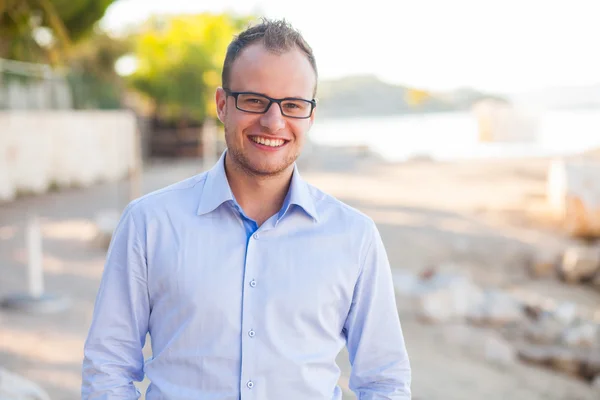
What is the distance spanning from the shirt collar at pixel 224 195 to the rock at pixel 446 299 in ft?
18.6

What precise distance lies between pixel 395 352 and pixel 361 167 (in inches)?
890

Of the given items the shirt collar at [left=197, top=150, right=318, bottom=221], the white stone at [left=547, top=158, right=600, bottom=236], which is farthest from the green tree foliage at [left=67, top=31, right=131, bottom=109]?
the shirt collar at [left=197, top=150, right=318, bottom=221]

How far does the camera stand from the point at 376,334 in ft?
6.98

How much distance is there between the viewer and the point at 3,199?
14.3 m

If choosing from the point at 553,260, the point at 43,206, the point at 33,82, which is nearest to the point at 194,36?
the point at 33,82

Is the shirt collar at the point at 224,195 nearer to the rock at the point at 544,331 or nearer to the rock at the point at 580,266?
the rock at the point at 544,331

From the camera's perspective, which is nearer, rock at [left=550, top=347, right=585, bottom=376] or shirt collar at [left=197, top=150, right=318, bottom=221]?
shirt collar at [left=197, top=150, right=318, bottom=221]

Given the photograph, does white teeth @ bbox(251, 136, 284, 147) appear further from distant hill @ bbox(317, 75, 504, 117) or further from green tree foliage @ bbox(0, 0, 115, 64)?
distant hill @ bbox(317, 75, 504, 117)

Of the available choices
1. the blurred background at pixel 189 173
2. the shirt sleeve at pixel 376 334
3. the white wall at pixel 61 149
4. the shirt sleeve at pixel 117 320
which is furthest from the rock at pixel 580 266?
the white wall at pixel 61 149

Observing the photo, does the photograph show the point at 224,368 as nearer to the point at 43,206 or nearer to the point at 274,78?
the point at 274,78

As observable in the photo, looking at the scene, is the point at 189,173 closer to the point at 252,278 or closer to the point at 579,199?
the point at 579,199

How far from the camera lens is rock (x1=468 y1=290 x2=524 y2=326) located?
26.7 ft

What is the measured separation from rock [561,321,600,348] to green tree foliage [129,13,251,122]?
68.6ft

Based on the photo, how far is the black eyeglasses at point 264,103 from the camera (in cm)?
202
